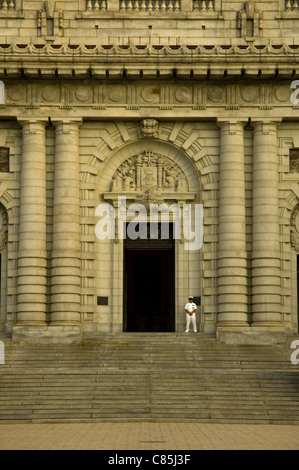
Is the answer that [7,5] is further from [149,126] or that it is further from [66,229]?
[66,229]

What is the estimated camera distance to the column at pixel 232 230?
4472cm

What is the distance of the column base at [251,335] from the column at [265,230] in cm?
50

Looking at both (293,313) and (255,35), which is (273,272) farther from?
(255,35)

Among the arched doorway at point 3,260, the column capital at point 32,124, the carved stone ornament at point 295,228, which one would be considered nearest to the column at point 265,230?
the carved stone ornament at point 295,228

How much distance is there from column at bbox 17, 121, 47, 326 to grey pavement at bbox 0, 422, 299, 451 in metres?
11.5

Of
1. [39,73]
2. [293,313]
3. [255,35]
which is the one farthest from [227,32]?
[293,313]

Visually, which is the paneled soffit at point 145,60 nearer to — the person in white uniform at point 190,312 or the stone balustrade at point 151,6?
the stone balustrade at point 151,6

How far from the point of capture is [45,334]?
1722 inches

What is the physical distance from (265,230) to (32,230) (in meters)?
9.99

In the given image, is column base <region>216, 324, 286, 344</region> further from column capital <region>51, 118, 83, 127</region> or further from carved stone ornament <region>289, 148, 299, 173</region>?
column capital <region>51, 118, 83, 127</region>

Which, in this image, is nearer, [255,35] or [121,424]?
[121,424]

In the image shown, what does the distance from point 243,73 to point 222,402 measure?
15.8 meters

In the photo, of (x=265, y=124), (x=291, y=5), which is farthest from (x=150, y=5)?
(x=265, y=124)

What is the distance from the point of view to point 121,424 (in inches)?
1314
